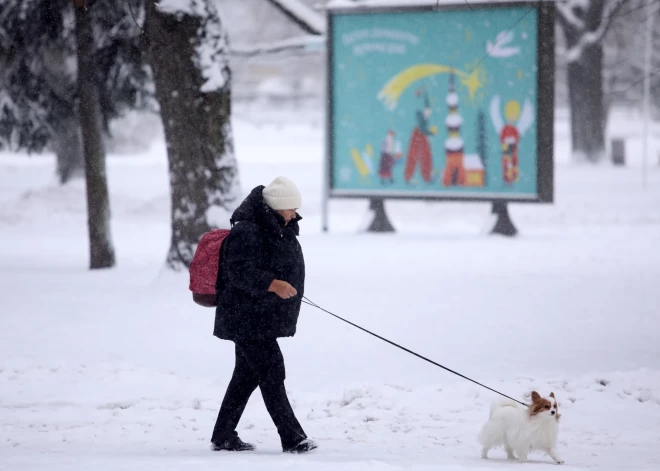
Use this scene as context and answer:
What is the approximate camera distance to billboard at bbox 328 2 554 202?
15484mm

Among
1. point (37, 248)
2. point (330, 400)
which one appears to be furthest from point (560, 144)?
point (330, 400)

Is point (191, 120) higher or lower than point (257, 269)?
higher

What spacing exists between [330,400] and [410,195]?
9.73 m

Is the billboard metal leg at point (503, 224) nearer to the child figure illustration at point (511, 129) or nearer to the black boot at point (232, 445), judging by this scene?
the child figure illustration at point (511, 129)

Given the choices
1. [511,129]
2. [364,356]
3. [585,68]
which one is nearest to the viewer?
[364,356]

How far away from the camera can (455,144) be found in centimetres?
1609

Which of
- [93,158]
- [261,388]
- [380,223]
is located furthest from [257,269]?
[380,223]

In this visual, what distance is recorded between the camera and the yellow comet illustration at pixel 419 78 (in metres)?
15.9

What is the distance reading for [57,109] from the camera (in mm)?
14750

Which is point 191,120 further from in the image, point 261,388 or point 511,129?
point 511,129

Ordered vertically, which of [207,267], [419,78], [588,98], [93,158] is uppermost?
[588,98]

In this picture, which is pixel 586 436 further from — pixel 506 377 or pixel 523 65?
pixel 523 65

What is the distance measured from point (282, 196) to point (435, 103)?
36.9 feet

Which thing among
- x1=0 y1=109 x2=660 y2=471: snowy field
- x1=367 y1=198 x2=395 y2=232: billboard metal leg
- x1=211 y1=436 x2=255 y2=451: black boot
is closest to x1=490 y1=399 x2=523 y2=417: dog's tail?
x1=0 y1=109 x2=660 y2=471: snowy field
